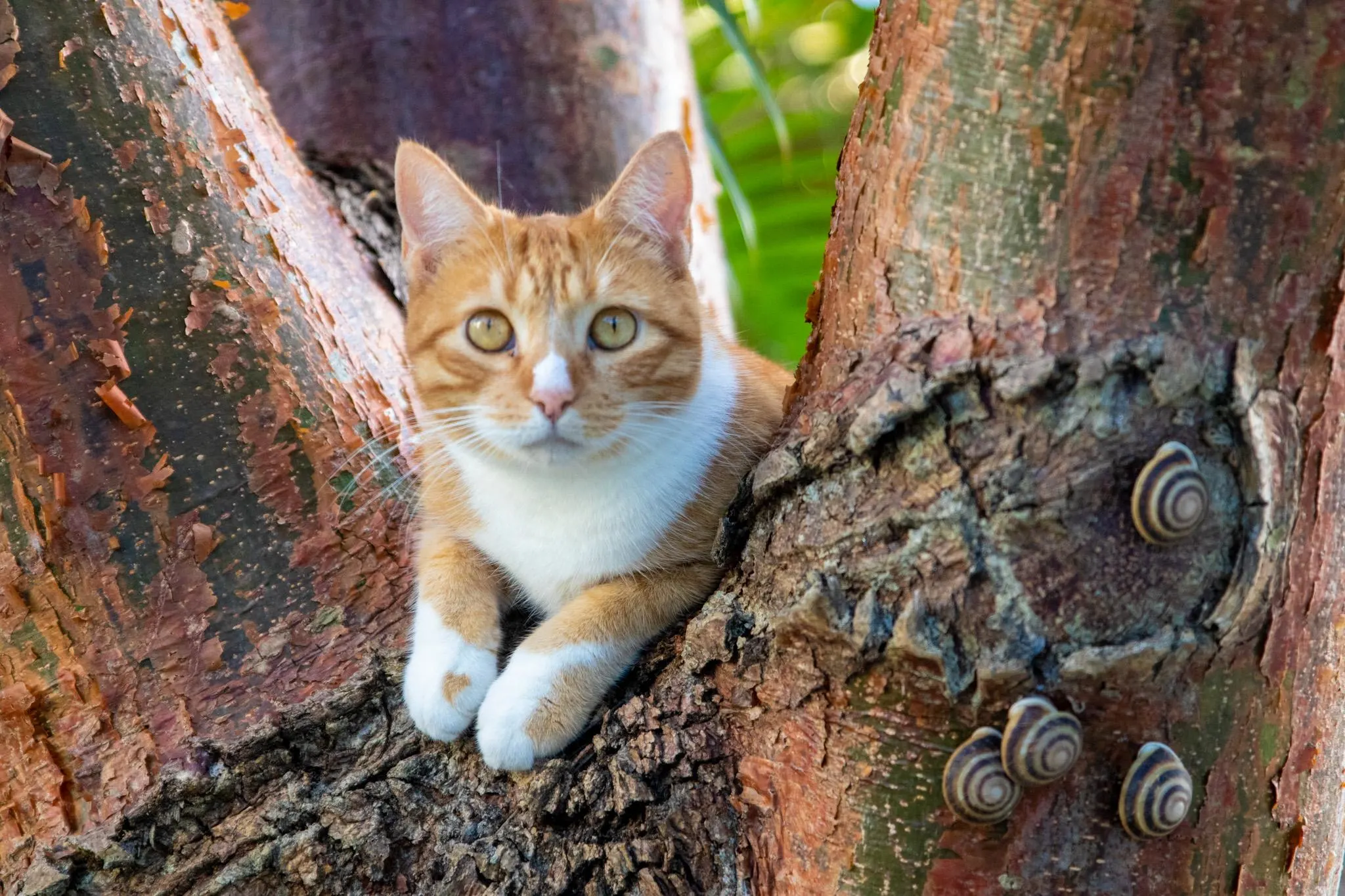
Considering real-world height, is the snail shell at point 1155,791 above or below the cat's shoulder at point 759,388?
below

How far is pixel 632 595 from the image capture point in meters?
1.81

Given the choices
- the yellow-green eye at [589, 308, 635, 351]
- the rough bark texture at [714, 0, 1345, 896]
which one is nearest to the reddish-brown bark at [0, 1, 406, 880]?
the yellow-green eye at [589, 308, 635, 351]

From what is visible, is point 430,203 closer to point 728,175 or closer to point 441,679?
point 441,679

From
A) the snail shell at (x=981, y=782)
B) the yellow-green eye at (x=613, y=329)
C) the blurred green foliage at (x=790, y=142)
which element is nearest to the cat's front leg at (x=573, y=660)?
the yellow-green eye at (x=613, y=329)

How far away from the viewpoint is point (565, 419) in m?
1.76

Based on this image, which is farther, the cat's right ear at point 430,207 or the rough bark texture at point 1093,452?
the cat's right ear at point 430,207

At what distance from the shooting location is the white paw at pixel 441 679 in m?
1.59

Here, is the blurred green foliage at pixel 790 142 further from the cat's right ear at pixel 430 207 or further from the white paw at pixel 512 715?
the white paw at pixel 512 715

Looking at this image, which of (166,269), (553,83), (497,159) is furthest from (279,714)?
(553,83)

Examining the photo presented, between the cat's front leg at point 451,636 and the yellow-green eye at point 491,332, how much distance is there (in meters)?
0.40

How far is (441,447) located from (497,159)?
38.7 inches

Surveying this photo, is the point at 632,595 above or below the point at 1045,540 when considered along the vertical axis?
below

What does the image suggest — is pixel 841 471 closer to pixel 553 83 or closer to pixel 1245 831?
pixel 1245 831

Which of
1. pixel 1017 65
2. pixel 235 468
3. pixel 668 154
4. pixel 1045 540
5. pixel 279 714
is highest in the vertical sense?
pixel 1017 65
